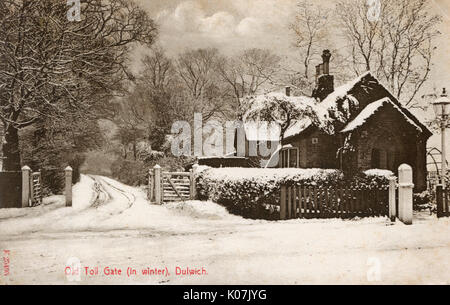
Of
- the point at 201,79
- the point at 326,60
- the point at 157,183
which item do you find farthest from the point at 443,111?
the point at 157,183

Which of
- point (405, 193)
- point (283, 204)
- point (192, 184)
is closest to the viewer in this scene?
point (405, 193)

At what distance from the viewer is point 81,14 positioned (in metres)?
4.93

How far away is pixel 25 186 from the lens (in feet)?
16.8

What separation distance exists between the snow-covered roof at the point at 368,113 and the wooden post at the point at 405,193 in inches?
62.6

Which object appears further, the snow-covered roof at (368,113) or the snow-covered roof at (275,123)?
the snow-covered roof at (368,113)

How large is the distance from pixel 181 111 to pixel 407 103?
472 centimetres

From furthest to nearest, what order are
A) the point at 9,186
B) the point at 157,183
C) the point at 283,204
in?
the point at 157,183 < the point at 283,204 < the point at 9,186

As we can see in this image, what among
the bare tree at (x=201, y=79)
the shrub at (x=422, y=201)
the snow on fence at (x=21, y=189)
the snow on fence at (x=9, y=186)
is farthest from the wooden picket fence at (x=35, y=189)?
the shrub at (x=422, y=201)

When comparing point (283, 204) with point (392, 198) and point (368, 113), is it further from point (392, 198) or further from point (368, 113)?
point (368, 113)

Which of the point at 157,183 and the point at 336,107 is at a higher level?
the point at 336,107

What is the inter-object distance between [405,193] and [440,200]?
86cm

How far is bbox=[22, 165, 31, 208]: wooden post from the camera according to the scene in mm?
5062

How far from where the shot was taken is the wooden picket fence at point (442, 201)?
6.00m

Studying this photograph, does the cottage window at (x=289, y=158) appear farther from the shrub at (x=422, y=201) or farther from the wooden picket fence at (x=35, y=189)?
the wooden picket fence at (x=35, y=189)
